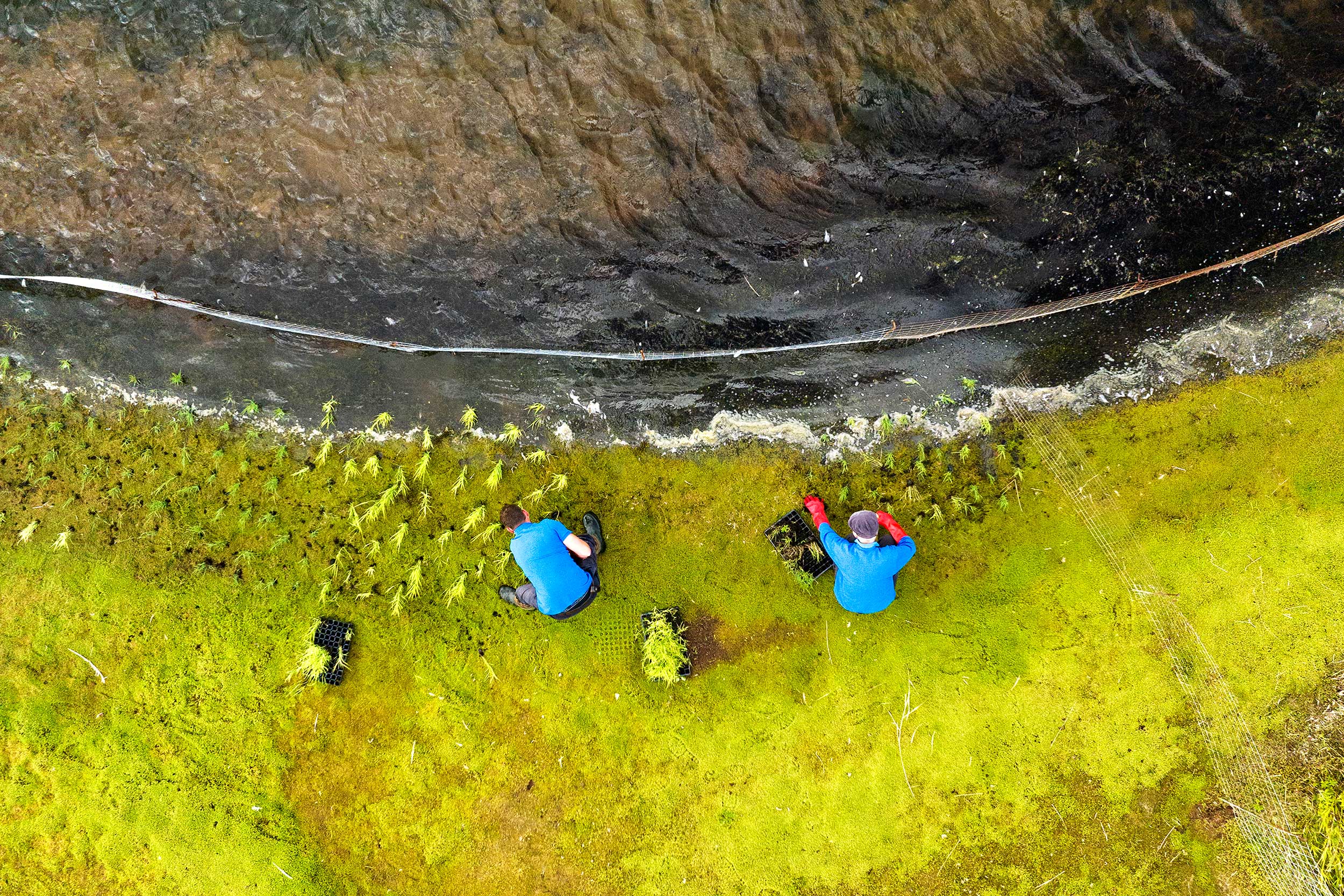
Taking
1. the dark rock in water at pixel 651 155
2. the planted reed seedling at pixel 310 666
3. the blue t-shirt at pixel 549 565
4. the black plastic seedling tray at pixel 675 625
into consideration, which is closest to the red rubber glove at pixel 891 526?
the dark rock in water at pixel 651 155

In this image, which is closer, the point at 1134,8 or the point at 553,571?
the point at 553,571

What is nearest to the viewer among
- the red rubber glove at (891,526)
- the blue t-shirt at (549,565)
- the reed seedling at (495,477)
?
the blue t-shirt at (549,565)

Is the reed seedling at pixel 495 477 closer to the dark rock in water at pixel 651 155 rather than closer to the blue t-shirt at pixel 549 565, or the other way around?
the blue t-shirt at pixel 549 565

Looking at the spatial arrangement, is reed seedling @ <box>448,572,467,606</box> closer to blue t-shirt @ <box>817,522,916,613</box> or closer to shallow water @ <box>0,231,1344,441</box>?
shallow water @ <box>0,231,1344,441</box>

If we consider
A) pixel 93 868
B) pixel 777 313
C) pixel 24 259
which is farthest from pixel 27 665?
pixel 777 313

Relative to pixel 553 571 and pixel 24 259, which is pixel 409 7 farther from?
pixel 553 571
